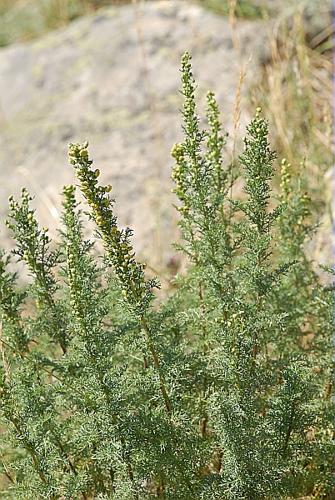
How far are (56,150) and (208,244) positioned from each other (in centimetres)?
280

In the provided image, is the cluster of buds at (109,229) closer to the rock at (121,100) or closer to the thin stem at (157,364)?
the thin stem at (157,364)

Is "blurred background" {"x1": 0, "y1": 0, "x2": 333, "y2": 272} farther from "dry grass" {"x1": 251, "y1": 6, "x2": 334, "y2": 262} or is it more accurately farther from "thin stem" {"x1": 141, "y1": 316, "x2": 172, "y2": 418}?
"thin stem" {"x1": 141, "y1": 316, "x2": 172, "y2": 418}

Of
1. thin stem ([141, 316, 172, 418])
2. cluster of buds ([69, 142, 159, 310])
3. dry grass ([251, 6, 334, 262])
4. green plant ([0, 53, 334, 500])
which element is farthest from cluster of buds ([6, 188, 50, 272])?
dry grass ([251, 6, 334, 262])

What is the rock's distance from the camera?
4270 millimetres

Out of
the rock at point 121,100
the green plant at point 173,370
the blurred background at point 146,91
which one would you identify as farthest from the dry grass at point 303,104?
the green plant at point 173,370

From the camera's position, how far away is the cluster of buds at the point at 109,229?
159 cm

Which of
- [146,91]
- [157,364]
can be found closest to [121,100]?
[146,91]

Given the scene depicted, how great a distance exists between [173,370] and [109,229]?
40 centimetres

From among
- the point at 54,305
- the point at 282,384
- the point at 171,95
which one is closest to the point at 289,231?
the point at 282,384

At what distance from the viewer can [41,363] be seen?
2.04 meters

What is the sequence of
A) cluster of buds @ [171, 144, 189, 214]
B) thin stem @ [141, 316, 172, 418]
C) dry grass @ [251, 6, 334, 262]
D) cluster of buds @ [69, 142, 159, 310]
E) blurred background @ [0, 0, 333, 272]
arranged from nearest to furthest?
cluster of buds @ [69, 142, 159, 310]
thin stem @ [141, 316, 172, 418]
cluster of buds @ [171, 144, 189, 214]
dry grass @ [251, 6, 334, 262]
blurred background @ [0, 0, 333, 272]

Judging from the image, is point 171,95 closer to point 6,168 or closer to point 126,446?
point 6,168

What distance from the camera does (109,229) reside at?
5.39 feet

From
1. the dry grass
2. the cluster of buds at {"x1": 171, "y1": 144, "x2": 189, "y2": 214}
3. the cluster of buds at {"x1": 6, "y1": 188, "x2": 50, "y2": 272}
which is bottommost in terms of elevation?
the cluster of buds at {"x1": 6, "y1": 188, "x2": 50, "y2": 272}
